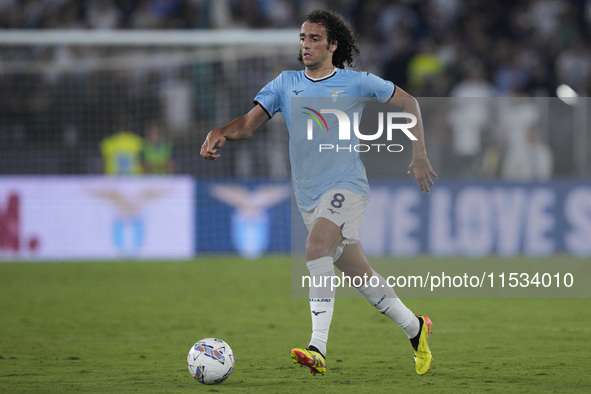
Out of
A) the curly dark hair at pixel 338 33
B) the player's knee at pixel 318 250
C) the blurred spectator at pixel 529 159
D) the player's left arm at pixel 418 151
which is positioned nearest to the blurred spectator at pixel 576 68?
the blurred spectator at pixel 529 159

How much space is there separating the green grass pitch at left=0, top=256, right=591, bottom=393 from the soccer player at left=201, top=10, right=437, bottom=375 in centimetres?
50

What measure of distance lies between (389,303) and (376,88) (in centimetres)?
140

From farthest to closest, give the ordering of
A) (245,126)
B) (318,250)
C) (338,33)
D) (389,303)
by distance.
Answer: (338,33), (245,126), (389,303), (318,250)

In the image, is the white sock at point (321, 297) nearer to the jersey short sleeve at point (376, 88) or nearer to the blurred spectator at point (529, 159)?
the jersey short sleeve at point (376, 88)

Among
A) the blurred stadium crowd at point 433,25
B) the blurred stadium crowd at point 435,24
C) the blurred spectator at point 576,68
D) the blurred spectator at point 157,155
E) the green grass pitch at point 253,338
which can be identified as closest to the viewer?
the green grass pitch at point 253,338

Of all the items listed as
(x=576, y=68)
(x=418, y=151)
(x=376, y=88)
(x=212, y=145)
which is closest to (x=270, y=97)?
(x=212, y=145)

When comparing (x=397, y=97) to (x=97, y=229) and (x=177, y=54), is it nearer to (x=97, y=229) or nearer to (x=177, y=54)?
(x=97, y=229)

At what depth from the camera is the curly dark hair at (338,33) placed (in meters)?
6.57

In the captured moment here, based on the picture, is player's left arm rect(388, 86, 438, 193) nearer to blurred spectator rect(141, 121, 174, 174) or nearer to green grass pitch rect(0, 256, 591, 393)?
green grass pitch rect(0, 256, 591, 393)

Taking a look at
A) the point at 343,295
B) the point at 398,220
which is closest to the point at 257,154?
the point at 398,220

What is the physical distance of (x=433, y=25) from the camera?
70.3ft

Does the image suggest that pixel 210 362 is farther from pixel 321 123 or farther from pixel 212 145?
pixel 321 123

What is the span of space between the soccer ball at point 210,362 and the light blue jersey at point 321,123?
1.08 meters

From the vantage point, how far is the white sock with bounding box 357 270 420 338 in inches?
252
